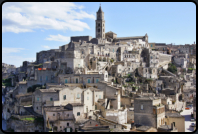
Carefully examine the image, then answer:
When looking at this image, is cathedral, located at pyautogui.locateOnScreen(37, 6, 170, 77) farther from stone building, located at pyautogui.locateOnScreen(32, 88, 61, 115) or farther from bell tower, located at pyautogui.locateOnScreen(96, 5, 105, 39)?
stone building, located at pyautogui.locateOnScreen(32, 88, 61, 115)

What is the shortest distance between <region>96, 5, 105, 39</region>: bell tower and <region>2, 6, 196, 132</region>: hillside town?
22.5 ft

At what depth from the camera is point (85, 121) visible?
104 ft

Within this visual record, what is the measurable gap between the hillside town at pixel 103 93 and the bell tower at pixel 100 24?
6.87 meters

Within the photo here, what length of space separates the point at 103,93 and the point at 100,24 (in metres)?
40.5

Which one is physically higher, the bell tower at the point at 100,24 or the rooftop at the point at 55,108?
the bell tower at the point at 100,24

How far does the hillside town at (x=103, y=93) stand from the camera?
1268 inches

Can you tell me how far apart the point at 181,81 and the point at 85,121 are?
29.5 m

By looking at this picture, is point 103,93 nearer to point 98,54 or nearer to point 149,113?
point 149,113

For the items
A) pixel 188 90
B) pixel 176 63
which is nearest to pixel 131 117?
pixel 188 90

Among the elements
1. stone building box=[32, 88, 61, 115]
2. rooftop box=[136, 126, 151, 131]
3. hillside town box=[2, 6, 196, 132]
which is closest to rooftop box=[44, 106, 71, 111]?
hillside town box=[2, 6, 196, 132]

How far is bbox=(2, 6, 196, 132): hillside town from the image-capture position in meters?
32.2

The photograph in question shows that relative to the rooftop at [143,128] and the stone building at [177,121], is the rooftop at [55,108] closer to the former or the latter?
the rooftop at [143,128]

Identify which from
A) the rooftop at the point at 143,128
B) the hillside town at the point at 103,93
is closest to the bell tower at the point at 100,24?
the hillside town at the point at 103,93

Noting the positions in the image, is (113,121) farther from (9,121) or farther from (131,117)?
(9,121)
